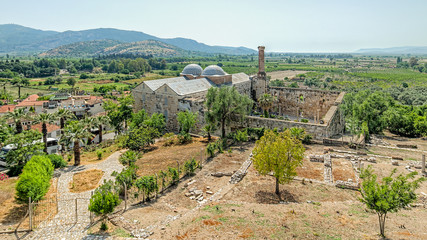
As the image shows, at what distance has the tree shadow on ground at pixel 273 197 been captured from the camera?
1600 cm

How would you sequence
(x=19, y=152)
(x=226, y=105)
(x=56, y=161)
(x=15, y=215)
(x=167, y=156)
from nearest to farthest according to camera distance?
1. (x=15, y=215)
2. (x=19, y=152)
3. (x=56, y=161)
4. (x=167, y=156)
5. (x=226, y=105)

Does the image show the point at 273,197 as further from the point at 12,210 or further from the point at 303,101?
the point at 303,101

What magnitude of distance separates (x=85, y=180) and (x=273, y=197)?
14206 mm

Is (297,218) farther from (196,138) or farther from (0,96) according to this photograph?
(0,96)

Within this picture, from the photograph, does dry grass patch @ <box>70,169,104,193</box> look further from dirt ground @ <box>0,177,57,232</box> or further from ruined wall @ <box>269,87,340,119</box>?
ruined wall @ <box>269,87,340,119</box>

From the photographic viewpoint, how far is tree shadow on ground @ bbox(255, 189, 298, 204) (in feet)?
52.5

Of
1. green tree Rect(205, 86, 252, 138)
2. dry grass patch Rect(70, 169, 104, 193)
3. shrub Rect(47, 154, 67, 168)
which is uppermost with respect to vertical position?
green tree Rect(205, 86, 252, 138)

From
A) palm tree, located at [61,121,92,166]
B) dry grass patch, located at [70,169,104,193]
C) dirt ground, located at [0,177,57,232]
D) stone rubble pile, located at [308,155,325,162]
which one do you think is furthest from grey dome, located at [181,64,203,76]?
dirt ground, located at [0,177,57,232]

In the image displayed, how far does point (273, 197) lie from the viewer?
16.4 metres

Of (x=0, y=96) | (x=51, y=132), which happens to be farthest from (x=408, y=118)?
(x=0, y=96)

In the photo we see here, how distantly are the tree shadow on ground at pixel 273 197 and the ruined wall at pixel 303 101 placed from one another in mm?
28807

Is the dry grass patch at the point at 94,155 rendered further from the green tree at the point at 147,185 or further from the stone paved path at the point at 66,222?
the green tree at the point at 147,185

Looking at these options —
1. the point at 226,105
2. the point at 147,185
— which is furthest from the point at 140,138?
the point at 147,185

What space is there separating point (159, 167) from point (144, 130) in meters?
8.96
